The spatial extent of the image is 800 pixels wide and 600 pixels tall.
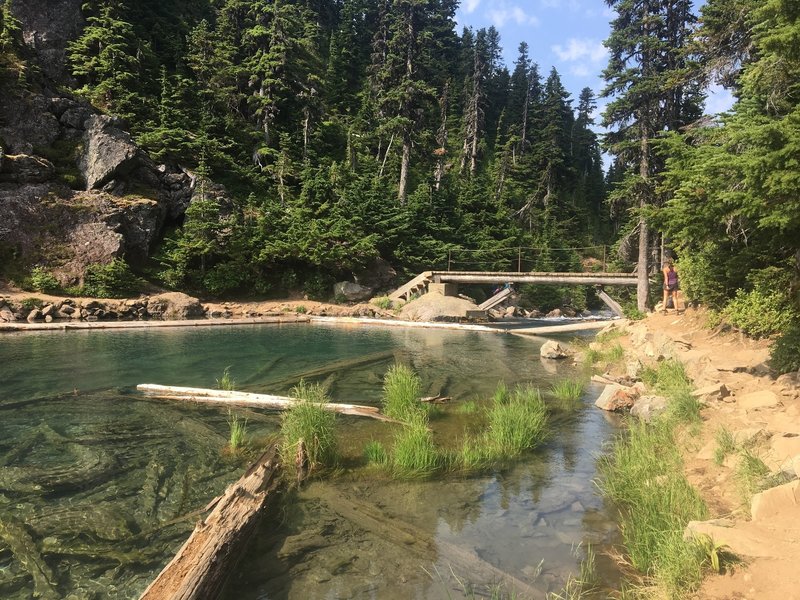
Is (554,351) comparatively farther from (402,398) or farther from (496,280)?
(496,280)

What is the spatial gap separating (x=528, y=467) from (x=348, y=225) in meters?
28.0

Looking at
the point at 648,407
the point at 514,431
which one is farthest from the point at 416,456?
the point at 648,407

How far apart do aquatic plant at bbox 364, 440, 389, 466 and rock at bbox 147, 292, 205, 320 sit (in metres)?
21.4

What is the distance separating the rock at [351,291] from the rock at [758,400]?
26.2 meters

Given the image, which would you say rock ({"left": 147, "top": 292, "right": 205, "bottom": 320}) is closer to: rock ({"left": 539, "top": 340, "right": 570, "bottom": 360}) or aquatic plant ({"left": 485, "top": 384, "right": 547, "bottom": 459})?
rock ({"left": 539, "top": 340, "right": 570, "bottom": 360})

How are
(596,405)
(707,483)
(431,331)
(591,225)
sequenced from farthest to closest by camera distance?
1. (591,225)
2. (431,331)
3. (596,405)
4. (707,483)

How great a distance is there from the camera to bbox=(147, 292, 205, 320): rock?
24812 millimetres

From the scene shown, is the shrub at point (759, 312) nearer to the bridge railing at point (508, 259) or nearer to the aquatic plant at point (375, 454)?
the aquatic plant at point (375, 454)

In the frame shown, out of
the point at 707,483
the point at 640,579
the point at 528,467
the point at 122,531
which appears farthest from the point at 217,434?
the point at 707,483

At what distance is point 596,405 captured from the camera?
10.1m

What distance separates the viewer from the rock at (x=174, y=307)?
2481cm

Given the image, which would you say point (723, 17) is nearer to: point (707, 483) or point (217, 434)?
point (707, 483)

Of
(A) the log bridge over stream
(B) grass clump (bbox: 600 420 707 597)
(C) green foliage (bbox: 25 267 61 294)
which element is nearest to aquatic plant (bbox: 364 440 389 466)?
(B) grass clump (bbox: 600 420 707 597)

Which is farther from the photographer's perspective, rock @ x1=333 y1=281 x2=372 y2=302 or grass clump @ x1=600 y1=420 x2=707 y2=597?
rock @ x1=333 y1=281 x2=372 y2=302
